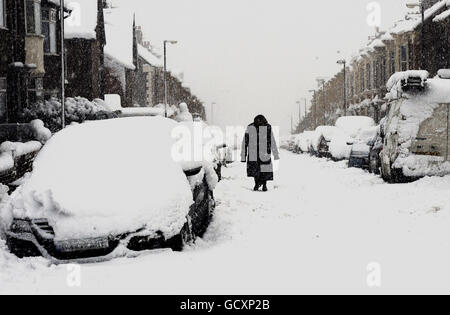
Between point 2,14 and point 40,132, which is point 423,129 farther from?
point 2,14

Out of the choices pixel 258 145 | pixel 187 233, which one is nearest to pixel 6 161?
pixel 258 145

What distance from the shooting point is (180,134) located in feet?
26.6

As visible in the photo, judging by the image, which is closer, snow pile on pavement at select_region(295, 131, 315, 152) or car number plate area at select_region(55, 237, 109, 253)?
car number plate area at select_region(55, 237, 109, 253)

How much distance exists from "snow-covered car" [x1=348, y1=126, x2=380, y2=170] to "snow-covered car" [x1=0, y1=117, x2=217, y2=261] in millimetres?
13467

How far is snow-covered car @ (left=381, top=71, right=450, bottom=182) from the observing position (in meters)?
13.5

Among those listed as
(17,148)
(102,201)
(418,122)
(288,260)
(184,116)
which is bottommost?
(288,260)

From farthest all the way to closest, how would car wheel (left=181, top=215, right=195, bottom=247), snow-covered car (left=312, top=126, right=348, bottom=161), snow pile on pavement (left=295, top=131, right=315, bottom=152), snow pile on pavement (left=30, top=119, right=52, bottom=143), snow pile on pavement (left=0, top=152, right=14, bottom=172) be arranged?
snow pile on pavement (left=295, top=131, right=315, bottom=152)
snow-covered car (left=312, top=126, right=348, bottom=161)
snow pile on pavement (left=30, top=119, right=52, bottom=143)
snow pile on pavement (left=0, top=152, right=14, bottom=172)
car wheel (left=181, top=215, right=195, bottom=247)

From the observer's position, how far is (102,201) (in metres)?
6.38

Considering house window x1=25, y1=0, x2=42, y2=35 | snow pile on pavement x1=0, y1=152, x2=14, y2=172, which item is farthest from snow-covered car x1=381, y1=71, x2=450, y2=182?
house window x1=25, y1=0, x2=42, y2=35

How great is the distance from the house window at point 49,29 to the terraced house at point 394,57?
56.0 feet

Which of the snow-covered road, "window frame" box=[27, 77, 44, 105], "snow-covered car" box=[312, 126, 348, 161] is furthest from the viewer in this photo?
"window frame" box=[27, 77, 44, 105]

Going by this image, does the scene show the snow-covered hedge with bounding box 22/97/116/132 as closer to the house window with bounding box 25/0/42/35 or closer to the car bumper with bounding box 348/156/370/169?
the house window with bounding box 25/0/42/35

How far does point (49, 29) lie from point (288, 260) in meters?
28.5
